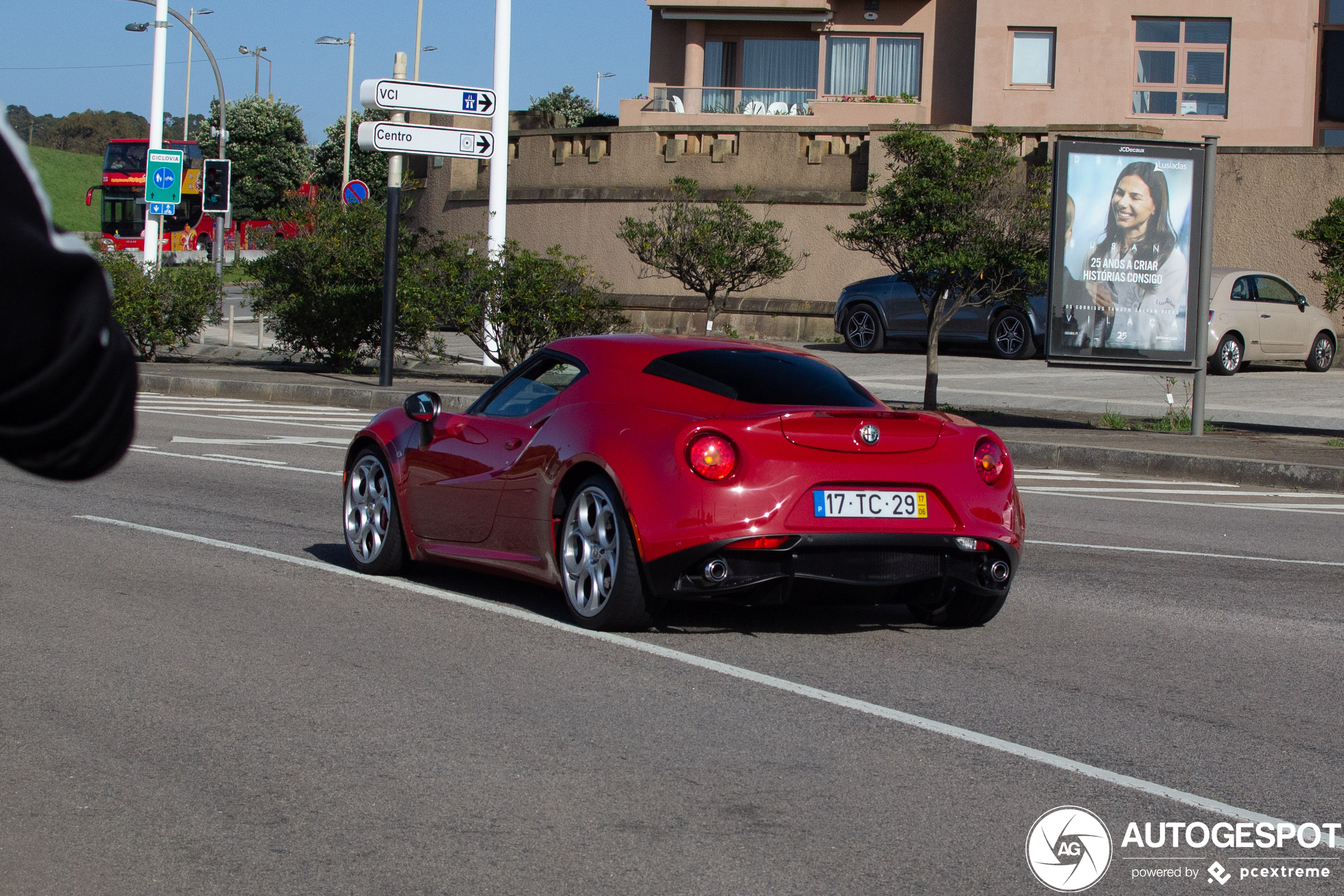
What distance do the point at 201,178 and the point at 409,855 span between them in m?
35.1

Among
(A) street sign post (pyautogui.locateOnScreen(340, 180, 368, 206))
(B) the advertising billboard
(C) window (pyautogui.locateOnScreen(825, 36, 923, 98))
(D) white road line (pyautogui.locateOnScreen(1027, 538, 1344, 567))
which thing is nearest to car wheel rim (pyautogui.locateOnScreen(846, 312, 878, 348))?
(A) street sign post (pyautogui.locateOnScreen(340, 180, 368, 206))

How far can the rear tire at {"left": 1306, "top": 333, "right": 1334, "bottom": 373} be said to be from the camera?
26875mm

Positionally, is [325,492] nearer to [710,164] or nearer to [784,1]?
[710,164]

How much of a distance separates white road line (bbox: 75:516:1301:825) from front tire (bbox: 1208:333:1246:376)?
785 inches

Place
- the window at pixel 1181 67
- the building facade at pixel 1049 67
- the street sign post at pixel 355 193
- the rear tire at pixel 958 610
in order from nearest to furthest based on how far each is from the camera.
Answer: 1. the rear tire at pixel 958 610
2. the street sign post at pixel 355 193
3. the building facade at pixel 1049 67
4. the window at pixel 1181 67

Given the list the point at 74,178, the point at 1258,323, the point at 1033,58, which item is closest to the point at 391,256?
the point at 1258,323

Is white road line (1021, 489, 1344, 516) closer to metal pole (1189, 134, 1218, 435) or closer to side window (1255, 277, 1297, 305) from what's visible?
metal pole (1189, 134, 1218, 435)

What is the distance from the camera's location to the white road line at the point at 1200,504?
41.5ft

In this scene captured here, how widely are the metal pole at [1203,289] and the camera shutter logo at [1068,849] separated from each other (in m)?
13.5

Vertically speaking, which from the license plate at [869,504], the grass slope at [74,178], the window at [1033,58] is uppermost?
the grass slope at [74,178]

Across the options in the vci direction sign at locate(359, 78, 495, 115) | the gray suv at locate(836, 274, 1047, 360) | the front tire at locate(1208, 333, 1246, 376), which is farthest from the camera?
the gray suv at locate(836, 274, 1047, 360)

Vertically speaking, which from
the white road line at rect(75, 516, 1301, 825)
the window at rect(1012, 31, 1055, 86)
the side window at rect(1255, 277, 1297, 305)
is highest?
the window at rect(1012, 31, 1055, 86)

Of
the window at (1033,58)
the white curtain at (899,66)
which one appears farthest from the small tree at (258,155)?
the window at (1033,58)

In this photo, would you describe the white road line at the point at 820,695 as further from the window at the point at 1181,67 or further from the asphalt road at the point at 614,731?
the window at the point at 1181,67
